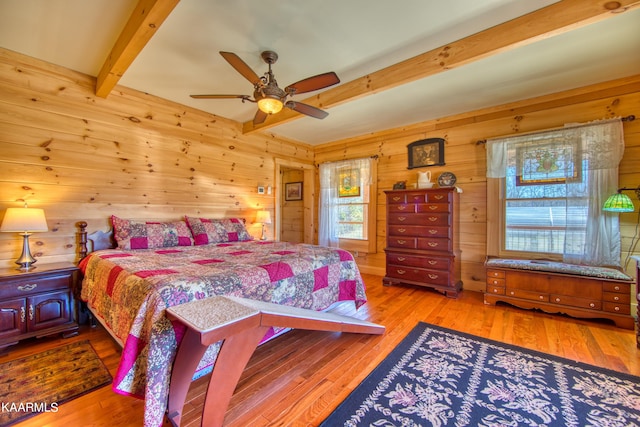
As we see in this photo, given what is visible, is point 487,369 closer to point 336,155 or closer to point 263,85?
point 263,85

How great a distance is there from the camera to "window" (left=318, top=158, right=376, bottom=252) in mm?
4645

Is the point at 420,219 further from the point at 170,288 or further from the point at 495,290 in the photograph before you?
the point at 170,288

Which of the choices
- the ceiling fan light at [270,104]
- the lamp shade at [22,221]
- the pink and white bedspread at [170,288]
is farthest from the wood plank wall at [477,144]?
the lamp shade at [22,221]

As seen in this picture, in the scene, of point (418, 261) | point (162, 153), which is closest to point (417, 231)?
point (418, 261)

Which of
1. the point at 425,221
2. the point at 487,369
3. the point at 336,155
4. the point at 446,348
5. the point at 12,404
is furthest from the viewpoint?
the point at 336,155

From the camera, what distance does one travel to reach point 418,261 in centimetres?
365

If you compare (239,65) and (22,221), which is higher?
(239,65)

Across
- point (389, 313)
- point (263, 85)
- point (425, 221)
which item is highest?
point (263, 85)

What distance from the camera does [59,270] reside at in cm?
225

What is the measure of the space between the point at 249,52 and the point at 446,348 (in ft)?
9.90

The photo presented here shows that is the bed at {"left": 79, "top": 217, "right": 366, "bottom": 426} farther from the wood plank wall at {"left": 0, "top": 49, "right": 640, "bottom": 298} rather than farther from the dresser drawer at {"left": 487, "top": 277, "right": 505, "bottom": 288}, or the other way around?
the dresser drawer at {"left": 487, "top": 277, "right": 505, "bottom": 288}

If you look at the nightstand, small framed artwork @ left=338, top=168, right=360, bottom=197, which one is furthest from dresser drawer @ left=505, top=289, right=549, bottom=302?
the nightstand

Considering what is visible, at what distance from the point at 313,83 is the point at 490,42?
1386mm

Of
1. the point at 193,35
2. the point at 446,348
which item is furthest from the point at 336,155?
the point at 446,348
